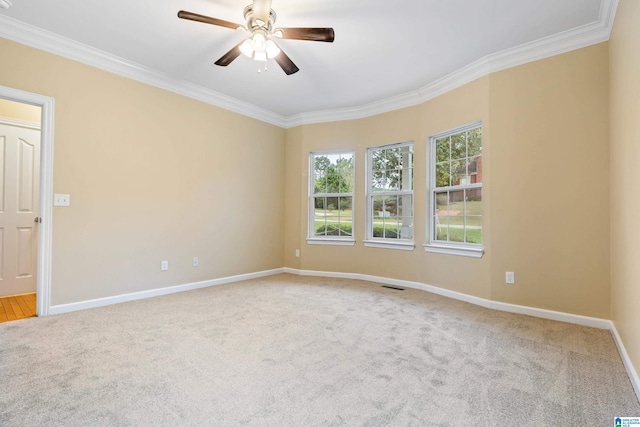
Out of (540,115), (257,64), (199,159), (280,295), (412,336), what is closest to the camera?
(412,336)

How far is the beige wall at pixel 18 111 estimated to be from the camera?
3867mm

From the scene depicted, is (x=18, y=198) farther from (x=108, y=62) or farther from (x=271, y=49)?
(x=271, y=49)

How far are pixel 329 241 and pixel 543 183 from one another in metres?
3.05

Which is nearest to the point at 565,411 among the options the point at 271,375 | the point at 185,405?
the point at 271,375

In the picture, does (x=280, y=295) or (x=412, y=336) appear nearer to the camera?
(x=412, y=336)

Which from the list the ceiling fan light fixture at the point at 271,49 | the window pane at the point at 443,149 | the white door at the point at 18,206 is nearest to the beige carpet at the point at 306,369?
the white door at the point at 18,206

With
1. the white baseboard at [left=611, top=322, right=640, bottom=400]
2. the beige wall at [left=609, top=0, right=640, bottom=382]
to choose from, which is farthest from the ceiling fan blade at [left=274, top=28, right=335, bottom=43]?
the white baseboard at [left=611, top=322, right=640, bottom=400]

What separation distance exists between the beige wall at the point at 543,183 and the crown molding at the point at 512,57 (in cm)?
8

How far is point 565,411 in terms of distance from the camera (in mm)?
1598

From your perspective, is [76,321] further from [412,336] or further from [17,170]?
[412,336]

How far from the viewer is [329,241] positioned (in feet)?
17.0

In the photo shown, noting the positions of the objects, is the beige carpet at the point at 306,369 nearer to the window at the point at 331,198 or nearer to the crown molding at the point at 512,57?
the window at the point at 331,198

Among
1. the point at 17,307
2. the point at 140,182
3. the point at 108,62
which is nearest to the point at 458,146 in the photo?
the point at 140,182

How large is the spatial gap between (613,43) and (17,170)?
6575mm
